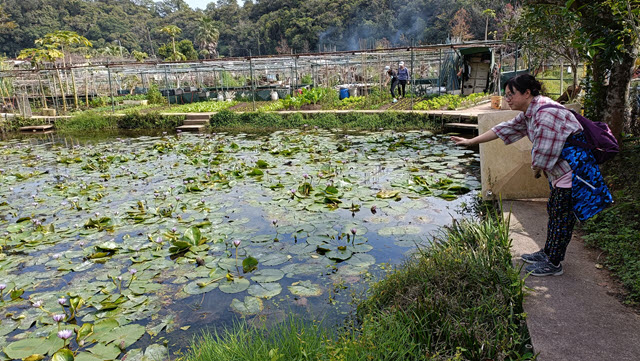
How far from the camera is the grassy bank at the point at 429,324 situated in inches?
84.5

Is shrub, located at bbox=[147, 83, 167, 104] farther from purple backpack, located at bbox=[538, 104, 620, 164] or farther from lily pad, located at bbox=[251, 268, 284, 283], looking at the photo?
purple backpack, located at bbox=[538, 104, 620, 164]

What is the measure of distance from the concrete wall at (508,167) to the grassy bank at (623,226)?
0.68m

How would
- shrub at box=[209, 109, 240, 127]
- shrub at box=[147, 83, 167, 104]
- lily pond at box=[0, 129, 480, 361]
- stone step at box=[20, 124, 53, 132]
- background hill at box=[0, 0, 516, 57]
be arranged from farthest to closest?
background hill at box=[0, 0, 516, 57]
shrub at box=[147, 83, 167, 104]
stone step at box=[20, 124, 53, 132]
shrub at box=[209, 109, 240, 127]
lily pond at box=[0, 129, 480, 361]

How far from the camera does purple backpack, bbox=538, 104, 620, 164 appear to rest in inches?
98.9

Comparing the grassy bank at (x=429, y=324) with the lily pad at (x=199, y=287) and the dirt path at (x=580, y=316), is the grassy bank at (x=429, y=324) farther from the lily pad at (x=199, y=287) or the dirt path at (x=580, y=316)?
the lily pad at (x=199, y=287)

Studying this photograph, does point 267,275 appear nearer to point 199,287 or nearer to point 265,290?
point 265,290

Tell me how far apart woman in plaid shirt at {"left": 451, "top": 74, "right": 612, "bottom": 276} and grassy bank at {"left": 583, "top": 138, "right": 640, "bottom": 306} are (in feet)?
1.32

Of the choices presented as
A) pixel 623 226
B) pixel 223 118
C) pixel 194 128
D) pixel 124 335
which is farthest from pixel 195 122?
pixel 623 226

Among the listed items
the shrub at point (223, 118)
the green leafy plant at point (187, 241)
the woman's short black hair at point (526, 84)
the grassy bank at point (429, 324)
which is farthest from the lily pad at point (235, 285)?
the shrub at point (223, 118)

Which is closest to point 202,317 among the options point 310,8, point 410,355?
point 410,355

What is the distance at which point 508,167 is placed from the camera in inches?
171

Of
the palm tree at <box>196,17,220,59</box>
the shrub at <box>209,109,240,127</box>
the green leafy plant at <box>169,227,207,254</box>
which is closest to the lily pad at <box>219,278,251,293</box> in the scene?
the green leafy plant at <box>169,227,207,254</box>

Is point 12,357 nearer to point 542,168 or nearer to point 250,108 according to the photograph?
point 542,168

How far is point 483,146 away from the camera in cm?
437
